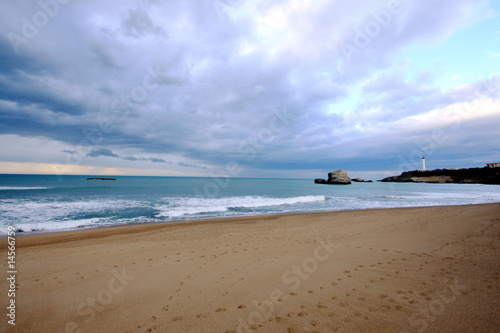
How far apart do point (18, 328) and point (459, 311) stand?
26.5ft

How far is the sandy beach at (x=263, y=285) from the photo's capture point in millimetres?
3848

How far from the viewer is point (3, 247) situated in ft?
31.0

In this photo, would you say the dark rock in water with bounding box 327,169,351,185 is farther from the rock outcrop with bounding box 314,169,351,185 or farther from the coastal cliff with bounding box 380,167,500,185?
the coastal cliff with bounding box 380,167,500,185

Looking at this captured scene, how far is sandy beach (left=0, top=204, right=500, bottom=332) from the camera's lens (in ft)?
12.6

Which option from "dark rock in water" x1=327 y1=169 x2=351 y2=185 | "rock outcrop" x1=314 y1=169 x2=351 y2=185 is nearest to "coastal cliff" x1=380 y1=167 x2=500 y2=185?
"rock outcrop" x1=314 y1=169 x2=351 y2=185

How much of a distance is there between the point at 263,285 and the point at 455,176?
407ft

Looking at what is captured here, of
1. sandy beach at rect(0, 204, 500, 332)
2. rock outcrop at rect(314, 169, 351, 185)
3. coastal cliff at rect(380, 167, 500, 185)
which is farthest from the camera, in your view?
rock outcrop at rect(314, 169, 351, 185)

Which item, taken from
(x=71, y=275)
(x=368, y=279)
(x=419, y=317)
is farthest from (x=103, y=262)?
(x=419, y=317)

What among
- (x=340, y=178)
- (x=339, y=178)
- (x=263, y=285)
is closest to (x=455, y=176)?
(x=340, y=178)

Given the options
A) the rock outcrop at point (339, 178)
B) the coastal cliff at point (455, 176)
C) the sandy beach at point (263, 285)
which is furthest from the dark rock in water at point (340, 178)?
the sandy beach at point (263, 285)

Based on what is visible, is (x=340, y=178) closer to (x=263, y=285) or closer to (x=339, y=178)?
(x=339, y=178)

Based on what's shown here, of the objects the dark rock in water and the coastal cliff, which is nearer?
the coastal cliff

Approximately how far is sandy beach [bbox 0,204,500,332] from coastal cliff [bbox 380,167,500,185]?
106 m

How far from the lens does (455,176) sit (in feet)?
304
